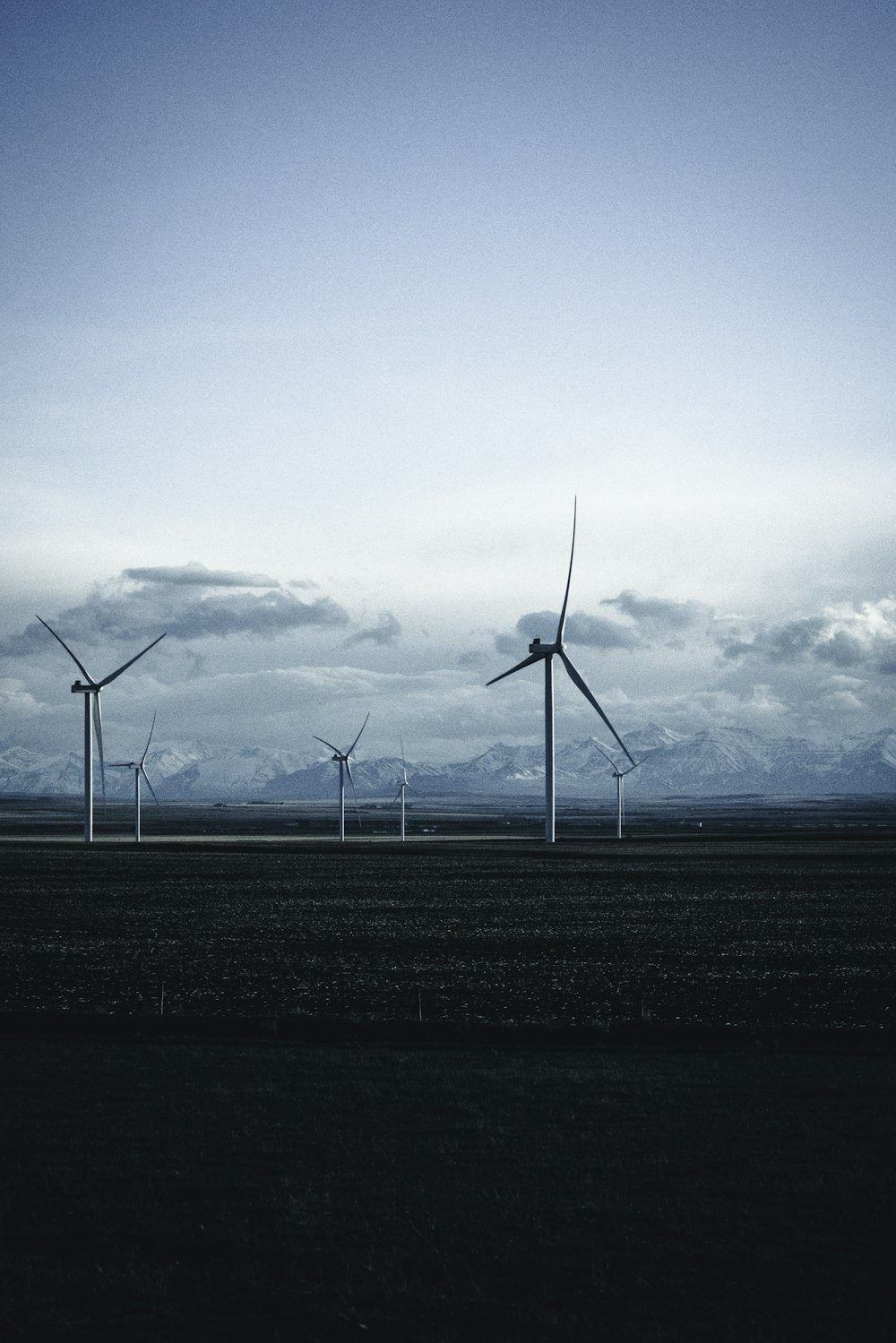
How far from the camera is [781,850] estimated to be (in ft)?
408

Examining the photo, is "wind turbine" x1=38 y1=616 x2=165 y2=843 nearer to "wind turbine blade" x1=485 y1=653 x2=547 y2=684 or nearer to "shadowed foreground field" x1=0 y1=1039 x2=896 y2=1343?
"wind turbine blade" x1=485 y1=653 x2=547 y2=684

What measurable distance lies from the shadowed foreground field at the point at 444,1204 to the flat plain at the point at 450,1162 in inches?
1.5

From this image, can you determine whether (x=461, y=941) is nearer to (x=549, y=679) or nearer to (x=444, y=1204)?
(x=444, y=1204)

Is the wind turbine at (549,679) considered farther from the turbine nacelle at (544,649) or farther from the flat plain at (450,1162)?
the flat plain at (450,1162)

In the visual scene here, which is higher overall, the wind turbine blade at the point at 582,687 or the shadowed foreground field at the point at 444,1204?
the wind turbine blade at the point at 582,687

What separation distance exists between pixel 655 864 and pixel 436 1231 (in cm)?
9015

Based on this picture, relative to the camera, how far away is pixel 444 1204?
37.9 ft

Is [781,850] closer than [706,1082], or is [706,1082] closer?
[706,1082]

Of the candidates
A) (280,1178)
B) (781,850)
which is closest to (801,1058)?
(280,1178)

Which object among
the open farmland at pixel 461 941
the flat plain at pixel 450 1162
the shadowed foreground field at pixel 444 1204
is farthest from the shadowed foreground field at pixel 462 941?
the shadowed foreground field at pixel 444 1204

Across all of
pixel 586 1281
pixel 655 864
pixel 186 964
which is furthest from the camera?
pixel 655 864

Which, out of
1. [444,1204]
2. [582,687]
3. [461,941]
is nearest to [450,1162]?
[444,1204]

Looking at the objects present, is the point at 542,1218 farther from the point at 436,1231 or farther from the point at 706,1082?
the point at 706,1082

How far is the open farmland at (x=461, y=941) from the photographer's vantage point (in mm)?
28828
